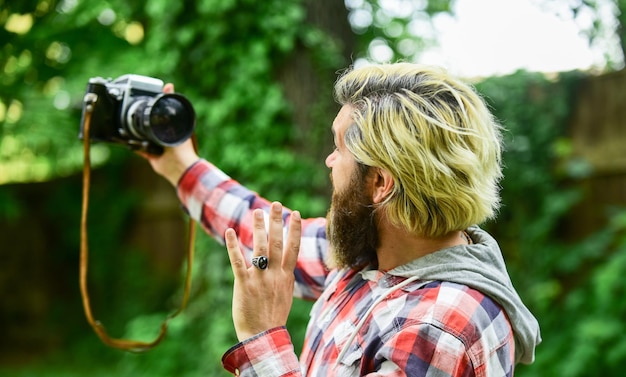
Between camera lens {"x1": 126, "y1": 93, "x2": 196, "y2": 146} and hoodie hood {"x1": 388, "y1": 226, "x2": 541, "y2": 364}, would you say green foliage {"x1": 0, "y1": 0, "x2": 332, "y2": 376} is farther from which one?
hoodie hood {"x1": 388, "y1": 226, "x2": 541, "y2": 364}

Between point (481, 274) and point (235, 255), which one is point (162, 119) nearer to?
point (235, 255)

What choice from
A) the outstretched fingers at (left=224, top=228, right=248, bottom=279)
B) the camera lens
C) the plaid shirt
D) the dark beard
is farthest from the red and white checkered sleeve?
the camera lens

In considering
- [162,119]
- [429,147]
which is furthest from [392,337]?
[162,119]

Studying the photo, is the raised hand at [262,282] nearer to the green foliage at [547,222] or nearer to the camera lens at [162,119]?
the camera lens at [162,119]

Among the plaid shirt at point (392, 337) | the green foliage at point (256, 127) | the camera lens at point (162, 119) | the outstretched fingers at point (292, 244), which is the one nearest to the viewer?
the plaid shirt at point (392, 337)

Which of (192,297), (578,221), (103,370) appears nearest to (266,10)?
(192,297)

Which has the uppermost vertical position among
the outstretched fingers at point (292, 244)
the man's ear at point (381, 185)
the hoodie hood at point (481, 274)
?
the man's ear at point (381, 185)

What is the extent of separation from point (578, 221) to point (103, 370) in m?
4.04

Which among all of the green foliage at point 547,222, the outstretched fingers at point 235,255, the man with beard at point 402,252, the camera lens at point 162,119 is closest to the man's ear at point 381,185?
the man with beard at point 402,252

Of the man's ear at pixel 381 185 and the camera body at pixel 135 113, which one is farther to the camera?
the camera body at pixel 135 113

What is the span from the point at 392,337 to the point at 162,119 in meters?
0.91

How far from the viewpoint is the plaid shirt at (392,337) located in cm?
118

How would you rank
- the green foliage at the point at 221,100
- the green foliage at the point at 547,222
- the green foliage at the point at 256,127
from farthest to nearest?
the green foliage at the point at 547,222 → the green foliage at the point at 221,100 → the green foliage at the point at 256,127

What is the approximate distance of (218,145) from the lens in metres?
3.54
